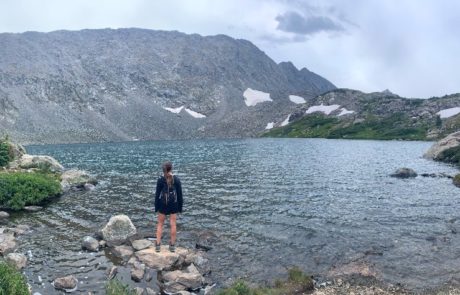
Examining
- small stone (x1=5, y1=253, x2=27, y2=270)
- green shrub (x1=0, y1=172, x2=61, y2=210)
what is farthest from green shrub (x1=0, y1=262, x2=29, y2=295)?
green shrub (x1=0, y1=172, x2=61, y2=210)

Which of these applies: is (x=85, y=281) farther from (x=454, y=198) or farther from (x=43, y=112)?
(x=43, y=112)

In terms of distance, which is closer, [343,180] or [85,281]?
[85,281]

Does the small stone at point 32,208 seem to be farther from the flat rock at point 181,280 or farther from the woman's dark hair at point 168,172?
the flat rock at point 181,280

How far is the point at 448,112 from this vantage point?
174000mm

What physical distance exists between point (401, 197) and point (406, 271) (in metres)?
19.1

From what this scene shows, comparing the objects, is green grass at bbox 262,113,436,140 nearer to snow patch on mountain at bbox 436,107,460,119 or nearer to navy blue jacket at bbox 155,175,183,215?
snow patch on mountain at bbox 436,107,460,119

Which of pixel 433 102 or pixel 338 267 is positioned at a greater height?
pixel 433 102

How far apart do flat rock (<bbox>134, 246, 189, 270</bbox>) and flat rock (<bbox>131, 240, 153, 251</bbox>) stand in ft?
2.51

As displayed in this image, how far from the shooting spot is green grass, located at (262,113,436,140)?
15975 centimetres

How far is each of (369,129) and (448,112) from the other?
34.2 metres

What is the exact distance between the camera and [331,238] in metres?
23.5

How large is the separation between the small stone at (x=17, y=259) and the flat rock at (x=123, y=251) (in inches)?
161

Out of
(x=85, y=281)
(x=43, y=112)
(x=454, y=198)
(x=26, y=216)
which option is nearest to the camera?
(x=85, y=281)

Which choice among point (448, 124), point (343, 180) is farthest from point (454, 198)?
point (448, 124)
